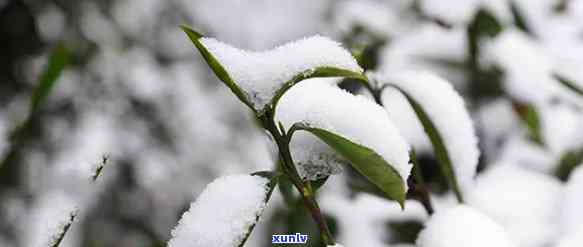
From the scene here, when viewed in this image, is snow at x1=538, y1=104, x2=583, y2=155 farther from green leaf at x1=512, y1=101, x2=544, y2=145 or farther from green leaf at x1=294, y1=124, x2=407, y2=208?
green leaf at x1=294, y1=124, x2=407, y2=208

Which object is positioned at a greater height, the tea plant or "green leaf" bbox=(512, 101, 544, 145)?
"green leaf" bbox=(512, 101, 544, 145)

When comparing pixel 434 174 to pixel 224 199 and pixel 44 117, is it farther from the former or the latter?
pixel 44 117

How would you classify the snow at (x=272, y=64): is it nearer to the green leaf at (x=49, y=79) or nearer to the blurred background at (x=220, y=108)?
the blurred background at (x=220, y=108)

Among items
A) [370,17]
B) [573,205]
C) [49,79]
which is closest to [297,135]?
[49,79]

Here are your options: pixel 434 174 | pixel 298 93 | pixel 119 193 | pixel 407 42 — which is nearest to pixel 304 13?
pixel 119 193

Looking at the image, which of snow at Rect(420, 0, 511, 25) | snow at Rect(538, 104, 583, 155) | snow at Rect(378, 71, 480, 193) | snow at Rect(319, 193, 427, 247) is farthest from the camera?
snow at Rect(420, 0, 511, 25)

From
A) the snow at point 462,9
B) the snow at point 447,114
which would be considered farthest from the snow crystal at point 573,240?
the snow at point 462,9

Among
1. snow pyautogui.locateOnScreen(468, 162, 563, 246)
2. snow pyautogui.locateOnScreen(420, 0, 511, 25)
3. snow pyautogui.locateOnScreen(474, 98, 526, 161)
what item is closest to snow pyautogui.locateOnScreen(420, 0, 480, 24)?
snow pyautogui.locateOnScreen(420, 0, 511, 25)

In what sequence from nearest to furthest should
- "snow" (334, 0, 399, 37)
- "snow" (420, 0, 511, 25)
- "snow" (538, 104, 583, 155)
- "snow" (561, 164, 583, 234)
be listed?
"snow" (561, 164, 583, 234)
"snow" (538, 104, 583, 155)
"snow" (420, 0, 511, 25)
"snow" (334, 0, 399, 37)

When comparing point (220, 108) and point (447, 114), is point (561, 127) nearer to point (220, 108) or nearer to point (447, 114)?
point (447, 114)
